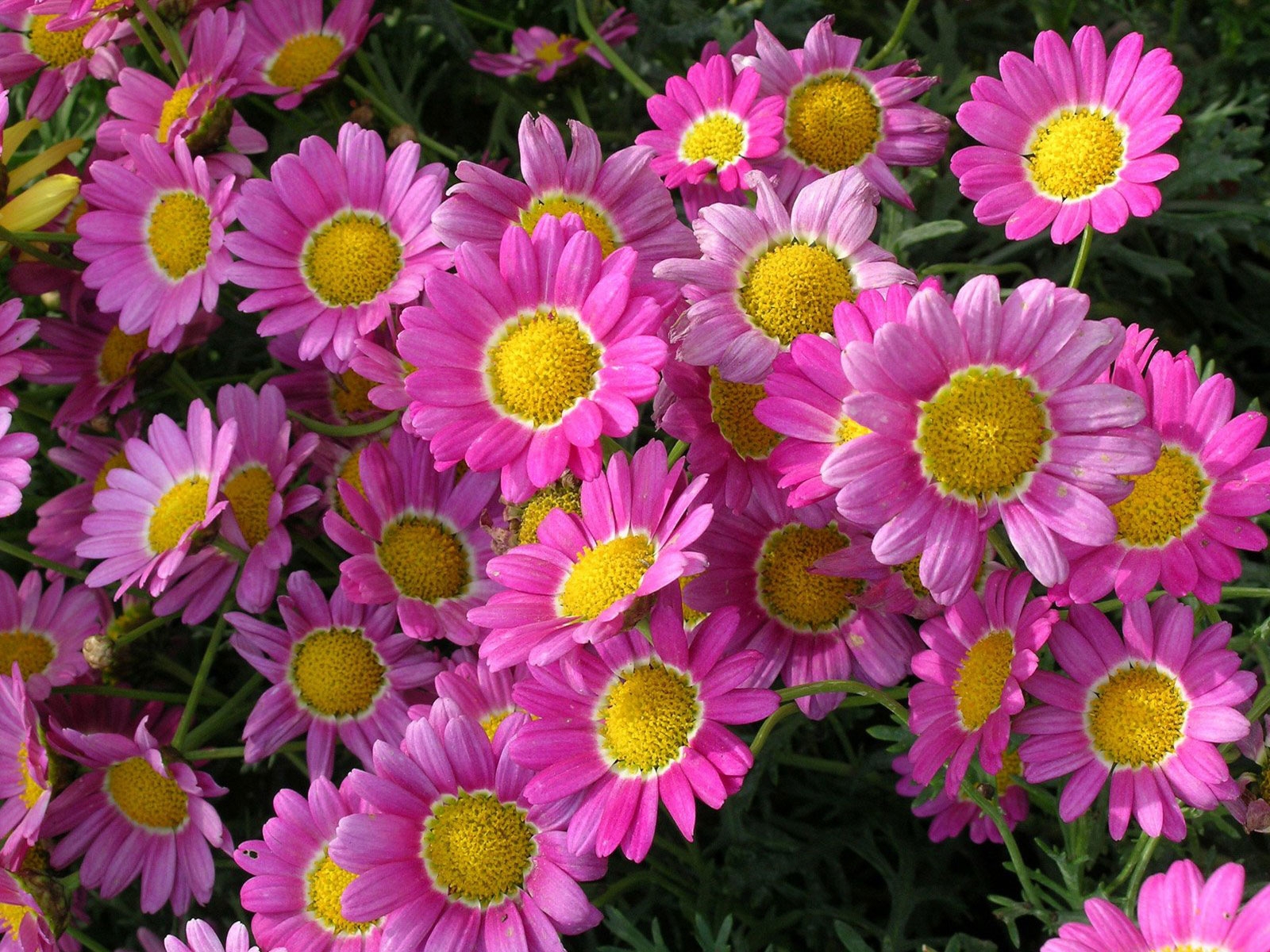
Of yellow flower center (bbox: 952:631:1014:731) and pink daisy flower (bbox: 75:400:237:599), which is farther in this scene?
pink daisy flower (bbox: 75:400:237:599)

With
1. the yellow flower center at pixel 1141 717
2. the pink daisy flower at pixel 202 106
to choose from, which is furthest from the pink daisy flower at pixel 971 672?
the pink daisy flower at pixel 202 106

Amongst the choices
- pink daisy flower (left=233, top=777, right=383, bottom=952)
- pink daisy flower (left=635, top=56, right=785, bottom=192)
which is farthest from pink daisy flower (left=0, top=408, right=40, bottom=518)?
pink daisy flower (left=635, top=56, right=785, bottom=192)

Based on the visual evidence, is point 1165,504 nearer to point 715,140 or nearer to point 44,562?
point 715,140

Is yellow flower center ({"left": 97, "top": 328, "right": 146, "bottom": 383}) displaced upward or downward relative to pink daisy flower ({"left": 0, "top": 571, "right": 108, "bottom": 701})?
upward

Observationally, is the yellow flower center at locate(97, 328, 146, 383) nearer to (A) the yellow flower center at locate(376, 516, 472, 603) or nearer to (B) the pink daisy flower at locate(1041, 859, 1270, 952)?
(A) the yellow flower center at locate(376, 516, 472, 603)

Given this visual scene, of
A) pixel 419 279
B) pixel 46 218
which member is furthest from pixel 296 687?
pixel 46 218

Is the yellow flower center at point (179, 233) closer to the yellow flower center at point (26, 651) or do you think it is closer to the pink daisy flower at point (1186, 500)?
the yellow flower center at point (26, 651)
